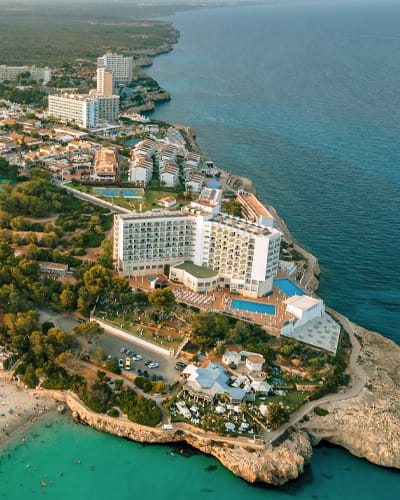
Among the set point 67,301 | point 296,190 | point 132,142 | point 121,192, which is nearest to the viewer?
point 67,301

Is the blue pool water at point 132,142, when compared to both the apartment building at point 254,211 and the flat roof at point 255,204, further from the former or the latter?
the apartment building at point 254,211

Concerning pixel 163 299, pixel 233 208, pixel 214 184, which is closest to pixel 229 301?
pixel 163 299

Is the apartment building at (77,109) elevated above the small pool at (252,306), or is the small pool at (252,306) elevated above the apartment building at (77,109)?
the apartment building at (77,109)

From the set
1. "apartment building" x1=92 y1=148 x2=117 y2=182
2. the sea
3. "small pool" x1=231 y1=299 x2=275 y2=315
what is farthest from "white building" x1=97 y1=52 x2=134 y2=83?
"small pool" x1=231 y1=299 x2=275 y2=315

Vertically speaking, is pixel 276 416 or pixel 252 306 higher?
pixel 252 306

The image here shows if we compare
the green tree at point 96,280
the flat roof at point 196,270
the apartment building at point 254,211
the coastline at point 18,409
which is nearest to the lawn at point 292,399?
the flat roof at point 196,270

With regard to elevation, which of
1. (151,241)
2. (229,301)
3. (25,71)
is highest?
(25,71)

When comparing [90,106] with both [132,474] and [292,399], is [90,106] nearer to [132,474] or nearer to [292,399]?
[292,399]
